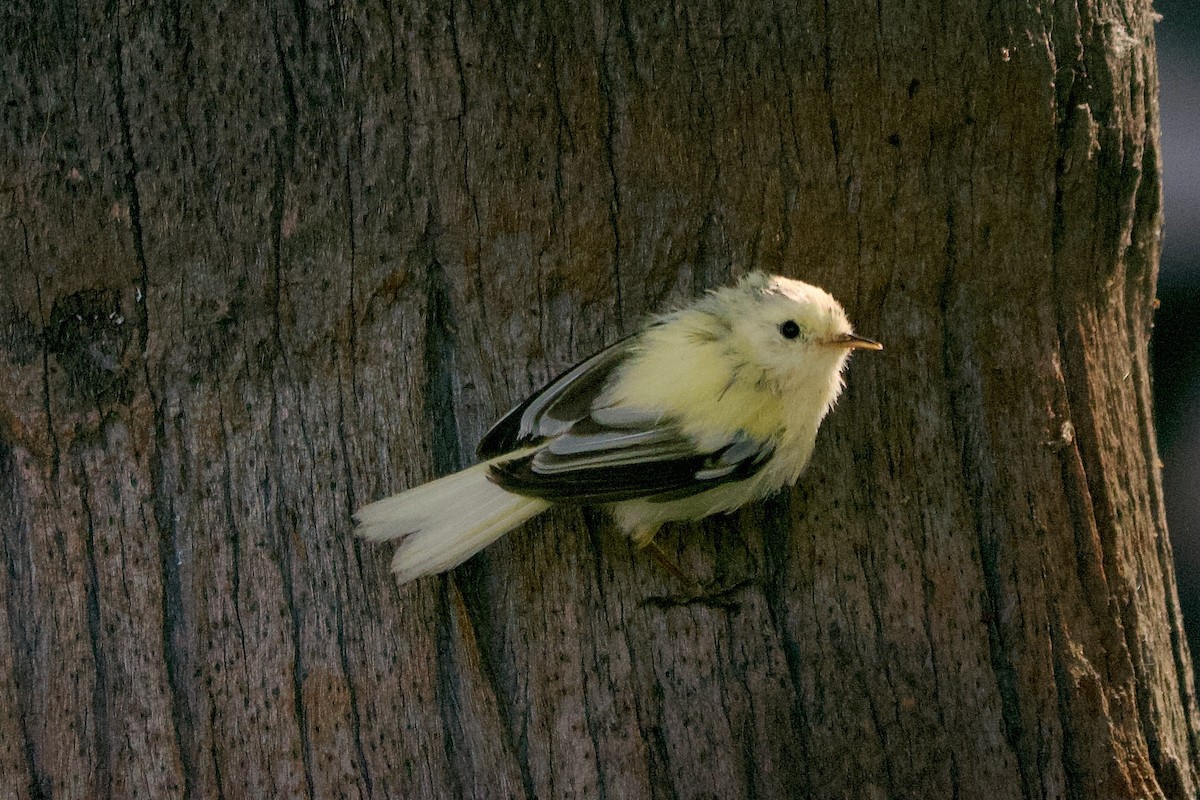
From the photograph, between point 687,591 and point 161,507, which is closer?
point 161,507

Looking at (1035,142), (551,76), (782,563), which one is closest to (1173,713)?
(782,563)

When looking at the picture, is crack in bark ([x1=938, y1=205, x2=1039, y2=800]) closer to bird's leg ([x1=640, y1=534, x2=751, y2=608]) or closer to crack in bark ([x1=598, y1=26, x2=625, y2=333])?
bird's leg ([x1=640, y1=534, x2=751, y2=608])

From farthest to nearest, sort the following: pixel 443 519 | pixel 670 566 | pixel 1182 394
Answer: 1. pixel 1182 394
2. pixel 670 566
3. pixel 443 519

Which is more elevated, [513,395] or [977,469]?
[513,395]

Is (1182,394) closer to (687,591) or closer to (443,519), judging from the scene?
(687,591)

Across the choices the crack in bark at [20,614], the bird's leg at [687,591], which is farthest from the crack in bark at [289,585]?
the bird's leg at [687,591]

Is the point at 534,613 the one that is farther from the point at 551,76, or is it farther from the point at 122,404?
the point at 551,76

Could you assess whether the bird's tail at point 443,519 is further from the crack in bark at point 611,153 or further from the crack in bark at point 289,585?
the crack in bark at point 611,153

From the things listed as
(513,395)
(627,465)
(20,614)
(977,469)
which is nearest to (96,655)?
(20,614)
